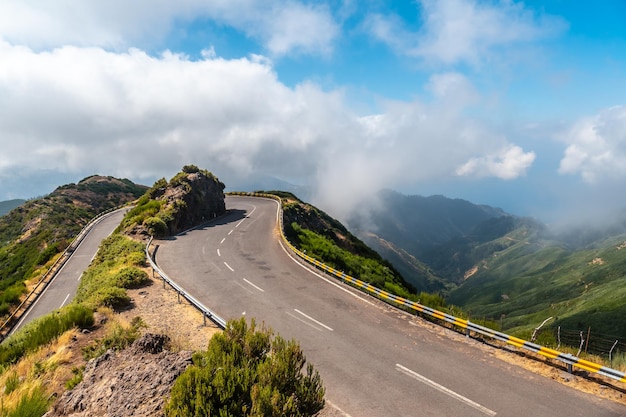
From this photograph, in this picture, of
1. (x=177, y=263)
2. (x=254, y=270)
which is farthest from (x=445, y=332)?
(x=177, y=263)

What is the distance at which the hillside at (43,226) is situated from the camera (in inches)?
1947

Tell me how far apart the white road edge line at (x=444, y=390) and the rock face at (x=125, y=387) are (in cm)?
717

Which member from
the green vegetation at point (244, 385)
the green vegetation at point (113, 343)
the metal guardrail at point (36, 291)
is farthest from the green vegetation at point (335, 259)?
the metal guardrail at point (36, 291)

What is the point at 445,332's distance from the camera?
14.8 metres

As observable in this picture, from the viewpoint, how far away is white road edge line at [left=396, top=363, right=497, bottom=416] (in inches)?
374

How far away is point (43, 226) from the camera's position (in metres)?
72.9

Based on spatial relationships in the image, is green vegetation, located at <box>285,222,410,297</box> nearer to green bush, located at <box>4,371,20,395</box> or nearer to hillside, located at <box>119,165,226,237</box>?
hillside, located at <box>119,165,226,237</box>

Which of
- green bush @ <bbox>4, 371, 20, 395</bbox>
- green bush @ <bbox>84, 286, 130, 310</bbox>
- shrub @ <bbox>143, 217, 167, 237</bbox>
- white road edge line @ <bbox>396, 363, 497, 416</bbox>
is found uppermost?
shrub @ <bbox>143, 217, 167, 237</bbox>

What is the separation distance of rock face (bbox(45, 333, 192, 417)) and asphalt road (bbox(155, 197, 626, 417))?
4.78m

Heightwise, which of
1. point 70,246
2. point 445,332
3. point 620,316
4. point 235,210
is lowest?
point 620,316

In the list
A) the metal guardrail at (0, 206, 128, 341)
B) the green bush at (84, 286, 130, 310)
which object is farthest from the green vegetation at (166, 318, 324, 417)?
the metal guardrail at (0, 206, 128, 341)

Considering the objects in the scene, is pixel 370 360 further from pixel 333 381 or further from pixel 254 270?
pixel 254 270

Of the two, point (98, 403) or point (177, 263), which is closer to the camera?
point (98, 403)

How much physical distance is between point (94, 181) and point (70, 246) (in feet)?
295
